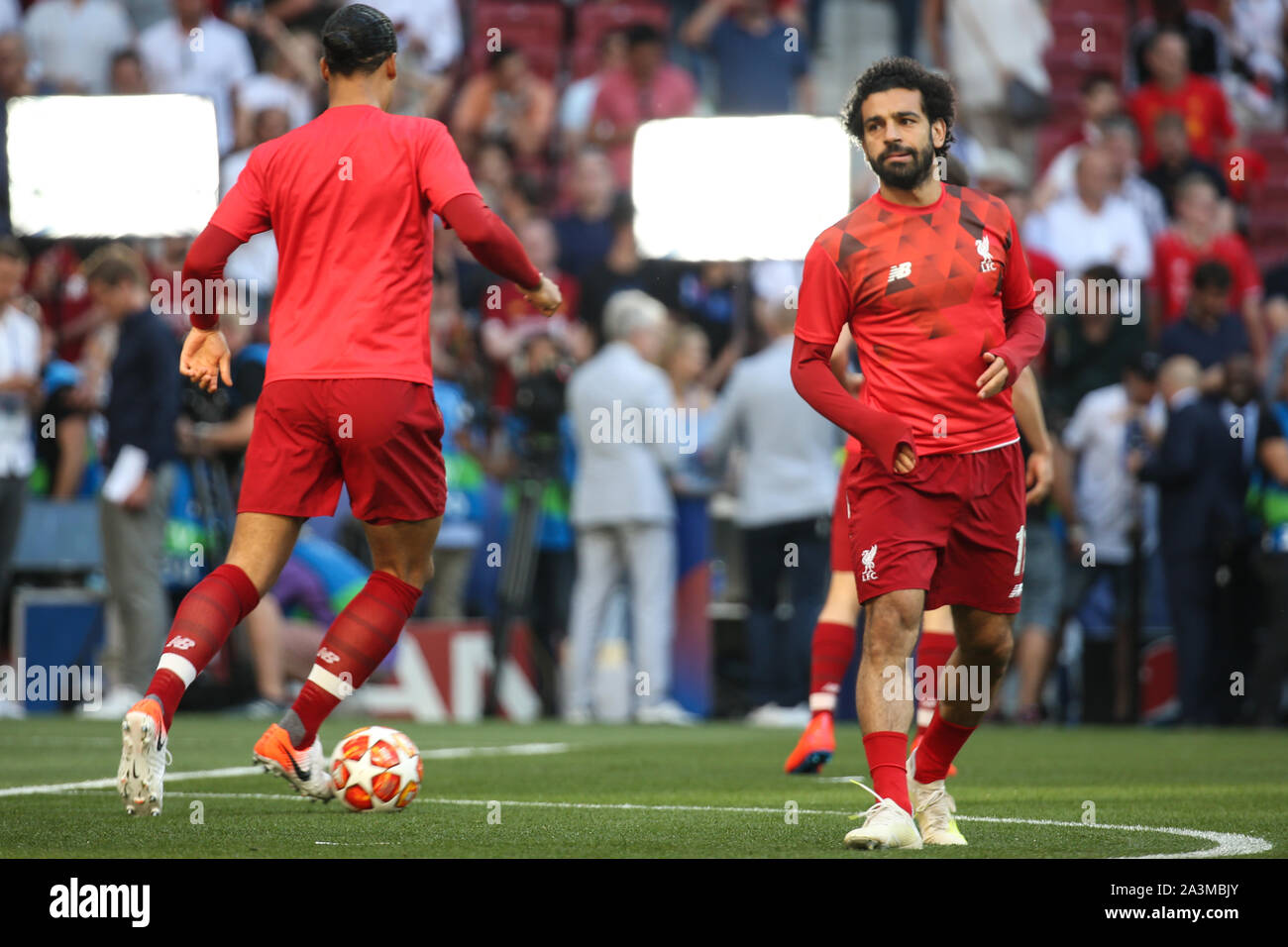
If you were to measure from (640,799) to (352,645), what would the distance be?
1301 mm

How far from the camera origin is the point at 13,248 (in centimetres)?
1323

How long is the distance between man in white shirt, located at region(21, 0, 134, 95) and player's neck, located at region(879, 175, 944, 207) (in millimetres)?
11819

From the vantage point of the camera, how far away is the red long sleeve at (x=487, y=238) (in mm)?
6227

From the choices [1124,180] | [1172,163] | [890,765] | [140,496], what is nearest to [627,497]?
[140,496]

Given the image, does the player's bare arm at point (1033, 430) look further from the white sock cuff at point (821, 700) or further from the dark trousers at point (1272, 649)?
the dark trousers at point (1272, 649)

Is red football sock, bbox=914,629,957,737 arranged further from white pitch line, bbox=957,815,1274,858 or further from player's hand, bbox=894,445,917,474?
player's hand, bbox=894,445,917,474

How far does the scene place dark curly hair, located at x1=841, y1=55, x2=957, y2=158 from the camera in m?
5.88

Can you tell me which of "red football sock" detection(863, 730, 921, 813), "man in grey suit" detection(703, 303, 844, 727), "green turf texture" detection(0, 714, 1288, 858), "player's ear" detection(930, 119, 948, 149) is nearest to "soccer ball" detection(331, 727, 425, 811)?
"green turf texture" detection(0, 714, 1288, 858)

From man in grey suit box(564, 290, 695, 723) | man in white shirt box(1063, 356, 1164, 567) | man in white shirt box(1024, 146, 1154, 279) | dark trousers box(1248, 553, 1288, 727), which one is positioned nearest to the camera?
dark trousers box(1248, 553, 1288, 727)

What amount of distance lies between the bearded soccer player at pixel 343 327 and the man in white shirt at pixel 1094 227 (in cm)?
976

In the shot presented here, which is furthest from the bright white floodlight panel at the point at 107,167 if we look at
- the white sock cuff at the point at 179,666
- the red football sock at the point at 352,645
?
the white sock cuff at the point at 179,666

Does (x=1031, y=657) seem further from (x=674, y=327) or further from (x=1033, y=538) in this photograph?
(x=674, y=327)
